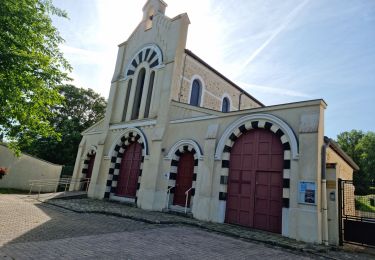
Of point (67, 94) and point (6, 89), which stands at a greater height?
point (67, 94)

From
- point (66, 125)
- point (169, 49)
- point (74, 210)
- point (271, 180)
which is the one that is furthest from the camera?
point (66, 125)

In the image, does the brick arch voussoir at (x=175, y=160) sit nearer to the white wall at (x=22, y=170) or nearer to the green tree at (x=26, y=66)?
the green tree at (x=26, y=66)

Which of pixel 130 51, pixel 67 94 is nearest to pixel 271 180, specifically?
pixel 130 51

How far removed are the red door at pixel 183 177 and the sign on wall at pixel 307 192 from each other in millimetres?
5217

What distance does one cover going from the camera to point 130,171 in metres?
15.5

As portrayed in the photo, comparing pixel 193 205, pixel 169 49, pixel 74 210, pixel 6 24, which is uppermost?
pixel 169 49

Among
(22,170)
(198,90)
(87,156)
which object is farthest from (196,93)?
(22,170)

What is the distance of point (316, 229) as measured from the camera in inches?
313

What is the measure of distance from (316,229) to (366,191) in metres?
34.6

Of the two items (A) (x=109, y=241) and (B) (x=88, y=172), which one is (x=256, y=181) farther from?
(B) (x=88, y=172)

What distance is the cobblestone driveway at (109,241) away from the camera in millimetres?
5254

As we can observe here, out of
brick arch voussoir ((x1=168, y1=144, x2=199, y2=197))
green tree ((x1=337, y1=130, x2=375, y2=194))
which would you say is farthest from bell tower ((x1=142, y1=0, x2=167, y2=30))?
green tree ((x1=337, y1=130, x2=375, y2=194))

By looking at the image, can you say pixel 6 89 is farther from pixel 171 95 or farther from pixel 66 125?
pixel 66 125

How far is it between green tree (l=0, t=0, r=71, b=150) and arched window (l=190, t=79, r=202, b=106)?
25.7 ft
